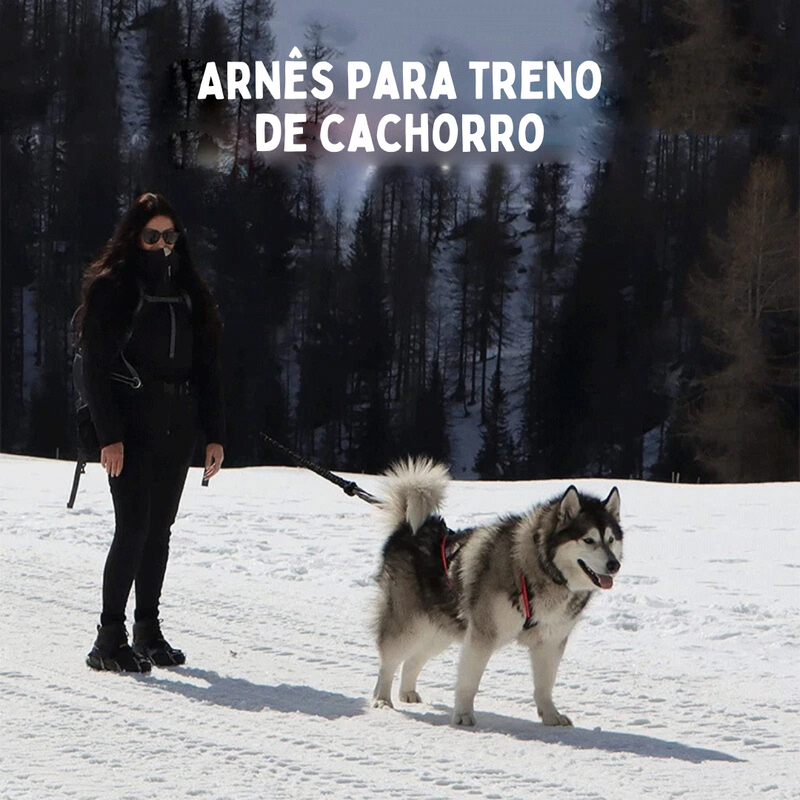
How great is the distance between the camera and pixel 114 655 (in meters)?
4.52

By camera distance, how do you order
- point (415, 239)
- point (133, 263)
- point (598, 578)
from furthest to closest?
point (415, 239), point (133, 263), point (598, 578)

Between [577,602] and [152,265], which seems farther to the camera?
[152,265]

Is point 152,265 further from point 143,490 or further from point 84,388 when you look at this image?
point 143,490

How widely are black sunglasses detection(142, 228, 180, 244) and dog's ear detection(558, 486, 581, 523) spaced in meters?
1.91

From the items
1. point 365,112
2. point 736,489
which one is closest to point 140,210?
point 736,489

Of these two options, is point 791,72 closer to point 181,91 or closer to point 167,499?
point 181,91

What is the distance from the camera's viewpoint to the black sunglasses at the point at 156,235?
4.62 metres

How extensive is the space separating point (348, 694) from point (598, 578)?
3.69 feet

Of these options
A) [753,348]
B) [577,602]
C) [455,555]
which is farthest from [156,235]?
[753,348]

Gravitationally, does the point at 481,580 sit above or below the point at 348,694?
above

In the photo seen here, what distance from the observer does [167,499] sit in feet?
15.3

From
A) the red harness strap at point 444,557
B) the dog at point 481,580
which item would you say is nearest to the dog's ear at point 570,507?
the dog at point 481,580

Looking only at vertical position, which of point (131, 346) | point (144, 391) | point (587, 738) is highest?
point (131, 346)

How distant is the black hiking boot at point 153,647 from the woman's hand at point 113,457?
69cm
